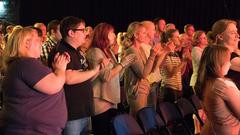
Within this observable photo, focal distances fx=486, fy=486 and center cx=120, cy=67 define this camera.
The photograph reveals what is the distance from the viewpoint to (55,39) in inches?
198

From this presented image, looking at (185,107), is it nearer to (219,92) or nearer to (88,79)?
(88,79)

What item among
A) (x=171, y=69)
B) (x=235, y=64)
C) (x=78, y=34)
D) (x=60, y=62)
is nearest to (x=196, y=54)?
(x=171, y=69)

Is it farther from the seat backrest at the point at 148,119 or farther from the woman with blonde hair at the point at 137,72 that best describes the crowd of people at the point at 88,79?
the seat backrest at the point at 148,119

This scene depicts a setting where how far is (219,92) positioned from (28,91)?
125 centimetres

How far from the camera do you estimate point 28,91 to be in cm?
297

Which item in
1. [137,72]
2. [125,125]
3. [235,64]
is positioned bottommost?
[125,125]

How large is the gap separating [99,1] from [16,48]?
8.36 m

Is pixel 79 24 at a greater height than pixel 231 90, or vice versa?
pixel 79 24

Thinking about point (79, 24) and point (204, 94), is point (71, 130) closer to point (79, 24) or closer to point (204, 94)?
point (79, 24)

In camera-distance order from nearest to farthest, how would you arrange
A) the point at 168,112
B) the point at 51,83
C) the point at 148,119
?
1. the point at 51,83
2. the point at 148,119
3. the point at 168,112

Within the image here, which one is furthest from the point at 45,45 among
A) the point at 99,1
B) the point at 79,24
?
the point at 99,1

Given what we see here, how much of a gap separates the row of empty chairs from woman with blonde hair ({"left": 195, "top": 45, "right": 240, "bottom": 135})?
76cm

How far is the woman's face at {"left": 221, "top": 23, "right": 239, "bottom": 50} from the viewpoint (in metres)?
4.16

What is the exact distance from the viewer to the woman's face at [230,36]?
4156mm
